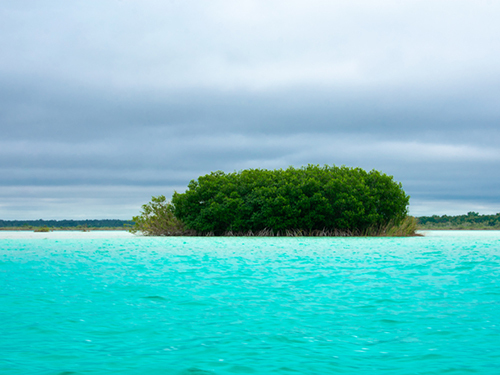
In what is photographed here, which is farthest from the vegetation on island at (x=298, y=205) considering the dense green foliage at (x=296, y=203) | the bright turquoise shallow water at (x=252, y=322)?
the bright turquoise shallow water at (x=252, y=322)

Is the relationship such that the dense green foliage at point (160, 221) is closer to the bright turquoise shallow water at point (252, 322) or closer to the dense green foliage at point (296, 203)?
the dense green foliage at point (296, 203)

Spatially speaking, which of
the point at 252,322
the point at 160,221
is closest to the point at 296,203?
the point at 160,221

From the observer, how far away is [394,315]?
39.8 ft

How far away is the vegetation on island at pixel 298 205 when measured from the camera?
5984cm

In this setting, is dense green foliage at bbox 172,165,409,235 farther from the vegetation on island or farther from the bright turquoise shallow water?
the bright turquoise shallow water

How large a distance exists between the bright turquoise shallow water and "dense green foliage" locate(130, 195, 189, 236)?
4727cm

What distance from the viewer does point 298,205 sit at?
195 ft

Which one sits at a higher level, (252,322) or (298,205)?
(298,205)

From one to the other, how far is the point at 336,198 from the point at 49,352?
5382 centimetres

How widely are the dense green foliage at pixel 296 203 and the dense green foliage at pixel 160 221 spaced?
333 centimetres

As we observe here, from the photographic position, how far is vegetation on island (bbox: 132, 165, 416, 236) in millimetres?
59844

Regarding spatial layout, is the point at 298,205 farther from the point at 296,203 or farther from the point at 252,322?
the point at 252,322

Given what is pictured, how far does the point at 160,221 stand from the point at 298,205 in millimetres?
21010

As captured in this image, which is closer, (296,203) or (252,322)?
(252,322)
